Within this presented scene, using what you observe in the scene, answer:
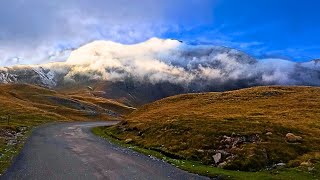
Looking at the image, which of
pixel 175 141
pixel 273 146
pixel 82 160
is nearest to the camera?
pixel 82 160

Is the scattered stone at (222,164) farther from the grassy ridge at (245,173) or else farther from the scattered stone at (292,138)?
the scattered stone at (292,138)

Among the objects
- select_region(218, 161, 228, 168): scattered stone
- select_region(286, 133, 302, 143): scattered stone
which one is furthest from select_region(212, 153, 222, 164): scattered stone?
select_region(286, 133, 302, 143): scattered stone

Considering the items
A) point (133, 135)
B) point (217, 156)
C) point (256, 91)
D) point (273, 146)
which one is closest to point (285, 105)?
point (256, 91)

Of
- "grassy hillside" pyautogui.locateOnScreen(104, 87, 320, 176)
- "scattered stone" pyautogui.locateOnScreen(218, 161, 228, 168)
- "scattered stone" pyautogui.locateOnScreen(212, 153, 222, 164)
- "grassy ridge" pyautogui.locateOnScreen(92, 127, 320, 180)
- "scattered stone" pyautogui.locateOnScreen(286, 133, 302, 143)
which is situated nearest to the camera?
"grassy ridge" pyautogui.locateOnScreen(92, 127, 320, 180)

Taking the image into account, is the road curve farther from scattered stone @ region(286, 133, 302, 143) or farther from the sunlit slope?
scattered stone @ region(286, 133, 302, 143)

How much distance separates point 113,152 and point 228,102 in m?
75.3

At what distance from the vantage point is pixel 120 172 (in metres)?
33.5

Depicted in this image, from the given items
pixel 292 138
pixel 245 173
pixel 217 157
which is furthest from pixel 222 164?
pixel 292 138

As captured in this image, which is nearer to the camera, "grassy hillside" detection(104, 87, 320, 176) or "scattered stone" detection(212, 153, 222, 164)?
"grassy hillside" detection(104, 87, 320, 176)

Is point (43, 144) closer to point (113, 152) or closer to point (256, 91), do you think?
point (113, 152)

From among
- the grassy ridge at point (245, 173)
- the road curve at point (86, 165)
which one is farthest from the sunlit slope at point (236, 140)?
the road curve at point (86, 165)

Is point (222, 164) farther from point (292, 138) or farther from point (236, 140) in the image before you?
point (292, 138)

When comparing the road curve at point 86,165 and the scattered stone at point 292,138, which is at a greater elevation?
the scattered stone at point 292,138

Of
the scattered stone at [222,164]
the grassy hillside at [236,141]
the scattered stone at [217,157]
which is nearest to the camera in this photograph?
the scattered stone at [222,164]
